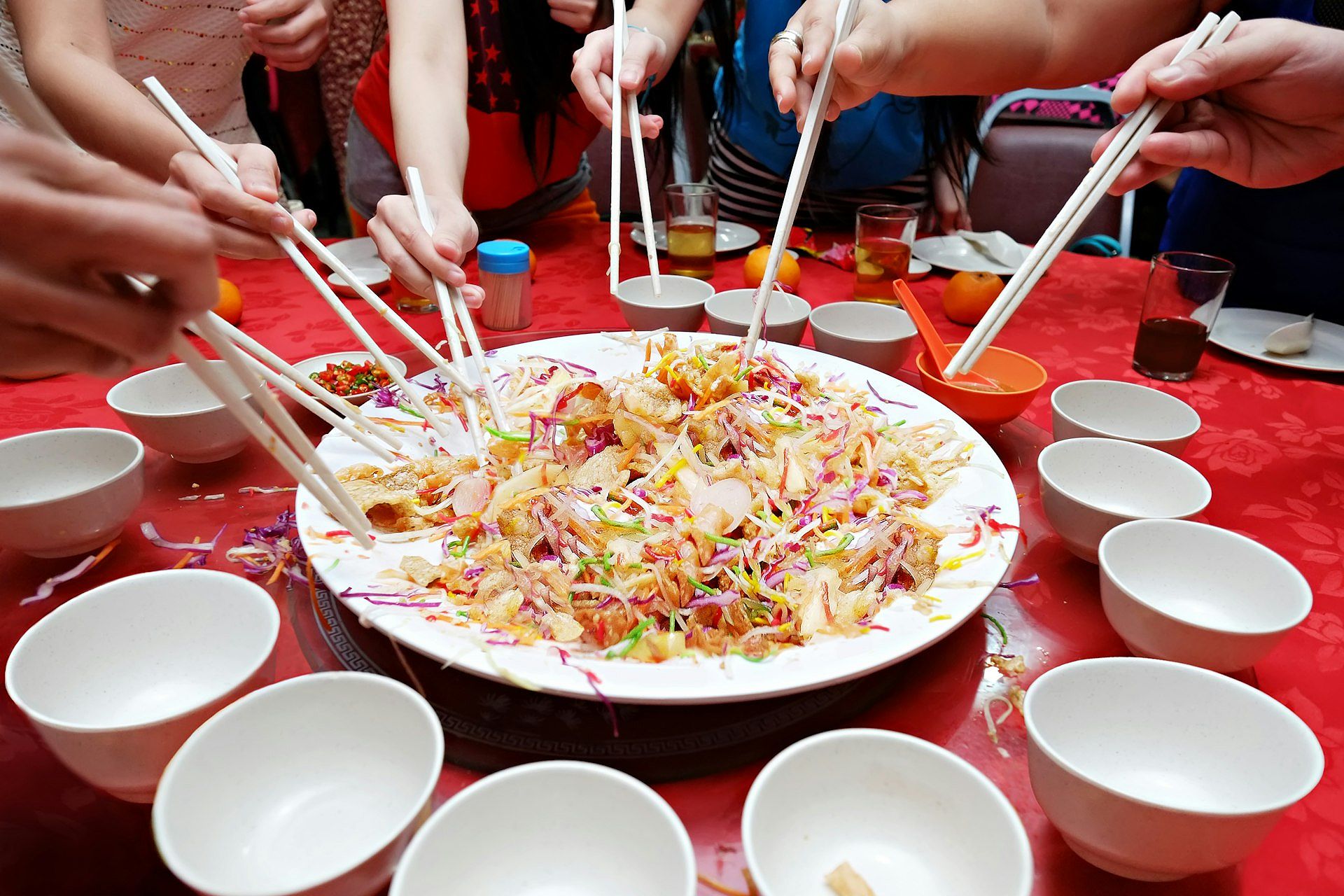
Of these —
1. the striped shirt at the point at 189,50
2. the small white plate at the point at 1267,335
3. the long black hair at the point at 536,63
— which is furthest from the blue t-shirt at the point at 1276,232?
the striped shirt at the point at 189,50

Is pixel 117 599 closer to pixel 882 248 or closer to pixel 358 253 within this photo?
pixel 358 253

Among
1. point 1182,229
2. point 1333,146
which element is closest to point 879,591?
point 1333,146

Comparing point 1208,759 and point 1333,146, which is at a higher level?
point 1333,146

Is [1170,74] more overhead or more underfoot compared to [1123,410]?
more overhead

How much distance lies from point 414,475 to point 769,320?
88 centimetres

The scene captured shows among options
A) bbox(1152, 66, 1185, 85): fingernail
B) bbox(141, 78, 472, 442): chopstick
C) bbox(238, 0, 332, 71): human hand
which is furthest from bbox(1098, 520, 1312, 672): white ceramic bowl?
bbox(238, 0, 332, 71): human hand

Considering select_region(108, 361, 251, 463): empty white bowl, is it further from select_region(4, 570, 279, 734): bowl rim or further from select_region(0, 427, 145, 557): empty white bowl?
select_region(4, 570, 279, 734): bowl rim

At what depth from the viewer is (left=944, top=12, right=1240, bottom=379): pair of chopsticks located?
1187mm

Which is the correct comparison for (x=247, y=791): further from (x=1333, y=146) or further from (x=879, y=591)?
(x=1333, y=146)

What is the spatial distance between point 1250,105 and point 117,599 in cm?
213

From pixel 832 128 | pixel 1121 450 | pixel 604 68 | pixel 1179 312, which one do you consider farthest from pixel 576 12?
pixel 1121 450

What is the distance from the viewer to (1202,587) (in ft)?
3.34

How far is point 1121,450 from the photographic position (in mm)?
1218

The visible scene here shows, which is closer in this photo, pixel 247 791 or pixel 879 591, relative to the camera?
pixel 247 791
